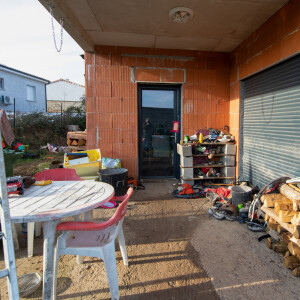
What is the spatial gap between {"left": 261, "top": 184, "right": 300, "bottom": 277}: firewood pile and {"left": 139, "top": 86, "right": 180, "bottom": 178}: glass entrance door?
10.1 ft

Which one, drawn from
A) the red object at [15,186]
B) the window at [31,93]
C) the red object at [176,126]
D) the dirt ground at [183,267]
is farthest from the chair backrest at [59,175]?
the window at [31,93]

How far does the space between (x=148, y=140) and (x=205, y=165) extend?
1594mm

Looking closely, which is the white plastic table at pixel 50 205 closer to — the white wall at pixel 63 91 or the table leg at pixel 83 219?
the table leg at pixel 83 219

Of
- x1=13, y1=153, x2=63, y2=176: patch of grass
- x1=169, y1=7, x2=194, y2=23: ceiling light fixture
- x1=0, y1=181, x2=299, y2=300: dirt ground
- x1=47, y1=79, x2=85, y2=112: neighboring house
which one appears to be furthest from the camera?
x1=47, y1=79, x2=85, y2=112: neighboring house

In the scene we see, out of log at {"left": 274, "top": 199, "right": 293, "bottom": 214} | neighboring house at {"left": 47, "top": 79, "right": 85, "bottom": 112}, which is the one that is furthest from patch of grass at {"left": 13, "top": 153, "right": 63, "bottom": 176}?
neighboring house at {"left": 47, "top": 79, "right": 85, "bottom": 112}

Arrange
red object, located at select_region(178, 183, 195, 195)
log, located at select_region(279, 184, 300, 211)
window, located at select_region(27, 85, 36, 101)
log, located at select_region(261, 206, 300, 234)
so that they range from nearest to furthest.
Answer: log, located at select_region(261, 206, 300, 234) < log, located at select_region(279, 184, 300, 211) < red object, located at select_region(178, 183, 195, 195) < window, located at select_region(27, 85, 36, 101)

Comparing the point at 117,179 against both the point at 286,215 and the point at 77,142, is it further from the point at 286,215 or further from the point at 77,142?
the point at 286,215

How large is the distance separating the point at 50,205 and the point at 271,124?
3.84 m

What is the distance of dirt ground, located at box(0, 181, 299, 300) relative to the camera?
2.00 meters

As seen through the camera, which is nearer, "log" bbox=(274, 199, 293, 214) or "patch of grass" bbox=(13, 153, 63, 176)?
"log" bbox=(274, 199, 293, 214)

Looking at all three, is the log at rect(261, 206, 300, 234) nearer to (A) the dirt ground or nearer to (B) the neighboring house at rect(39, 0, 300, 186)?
(A) the dirt ground

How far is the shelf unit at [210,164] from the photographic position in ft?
16.3

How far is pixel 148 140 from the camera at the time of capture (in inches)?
224

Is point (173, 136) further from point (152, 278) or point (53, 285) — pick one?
point (53, 285)
